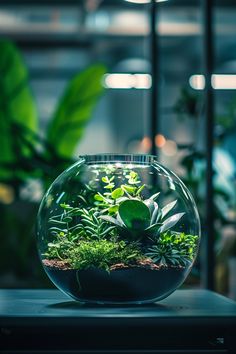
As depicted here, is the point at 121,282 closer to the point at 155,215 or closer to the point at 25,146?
the point at 155,215

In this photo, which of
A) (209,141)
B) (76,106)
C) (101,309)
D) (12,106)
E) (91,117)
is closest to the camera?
(101,309)

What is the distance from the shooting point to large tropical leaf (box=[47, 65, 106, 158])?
377cm

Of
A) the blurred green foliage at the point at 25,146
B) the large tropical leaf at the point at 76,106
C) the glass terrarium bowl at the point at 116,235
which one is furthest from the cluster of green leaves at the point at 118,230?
the large tropical leaf at the point at 76,106

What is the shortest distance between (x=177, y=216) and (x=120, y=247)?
0.09 meters

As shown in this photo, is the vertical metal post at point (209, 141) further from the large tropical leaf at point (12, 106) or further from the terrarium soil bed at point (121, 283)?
the large tropical leaf at point (12, 106)

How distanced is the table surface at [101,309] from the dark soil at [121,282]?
1cm

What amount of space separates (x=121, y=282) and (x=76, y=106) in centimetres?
284

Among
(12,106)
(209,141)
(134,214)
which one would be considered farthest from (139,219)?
(12,106)

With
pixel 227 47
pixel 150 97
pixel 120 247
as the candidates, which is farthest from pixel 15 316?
pixel 227 47

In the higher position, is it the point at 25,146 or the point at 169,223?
the point at 25,146

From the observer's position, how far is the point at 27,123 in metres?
3.99

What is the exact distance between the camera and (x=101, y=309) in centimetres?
→ 98

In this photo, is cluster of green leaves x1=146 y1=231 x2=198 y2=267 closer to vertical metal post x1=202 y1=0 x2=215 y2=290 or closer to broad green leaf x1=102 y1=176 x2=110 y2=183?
broad green leaf x1=102 y1=176 x2=110 y2=183
